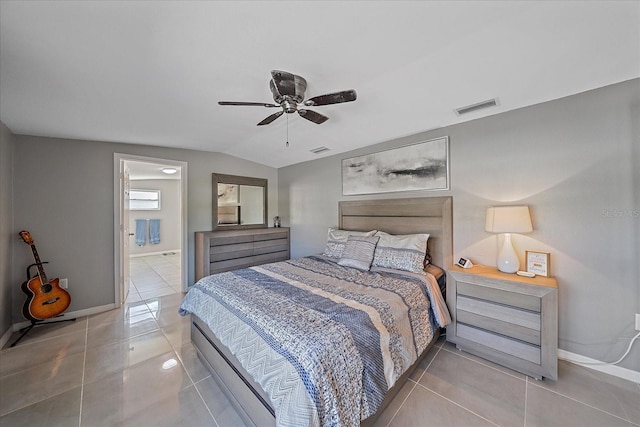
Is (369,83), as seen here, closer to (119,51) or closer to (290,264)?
(119,51)

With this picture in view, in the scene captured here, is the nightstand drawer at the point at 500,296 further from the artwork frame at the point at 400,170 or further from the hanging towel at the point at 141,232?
the hanging towel at the point at 141,232

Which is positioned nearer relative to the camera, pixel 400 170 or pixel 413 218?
pixel 413 218

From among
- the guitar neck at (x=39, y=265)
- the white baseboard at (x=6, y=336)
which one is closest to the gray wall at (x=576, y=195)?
the guitar neck at (x=39, y=265)

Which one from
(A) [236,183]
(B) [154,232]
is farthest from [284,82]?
(B) [154,232]

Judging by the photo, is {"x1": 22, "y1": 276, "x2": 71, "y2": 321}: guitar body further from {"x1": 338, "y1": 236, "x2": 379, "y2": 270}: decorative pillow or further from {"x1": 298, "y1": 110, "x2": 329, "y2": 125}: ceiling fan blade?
{"x1": 298, "y1": 110, "x2": 329, "y2": 125}: ceiling fan blade

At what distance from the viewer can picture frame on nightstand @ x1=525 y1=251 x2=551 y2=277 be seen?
211cm

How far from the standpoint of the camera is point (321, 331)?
1330mm

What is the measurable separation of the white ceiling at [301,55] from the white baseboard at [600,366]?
2.29m

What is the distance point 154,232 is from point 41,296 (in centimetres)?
504

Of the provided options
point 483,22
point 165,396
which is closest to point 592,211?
point 483,22

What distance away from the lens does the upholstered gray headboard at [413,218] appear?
Result: 8.98 feet

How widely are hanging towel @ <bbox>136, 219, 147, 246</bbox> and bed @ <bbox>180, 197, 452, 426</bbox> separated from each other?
633 centimetres

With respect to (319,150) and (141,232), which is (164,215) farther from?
(319,150)

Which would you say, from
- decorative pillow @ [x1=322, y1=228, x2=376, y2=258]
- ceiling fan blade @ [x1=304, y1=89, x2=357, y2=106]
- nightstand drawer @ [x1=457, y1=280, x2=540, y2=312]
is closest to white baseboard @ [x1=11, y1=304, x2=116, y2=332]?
decorative pillow @ [x1=322, y1=228, x2=376, y2=258]
